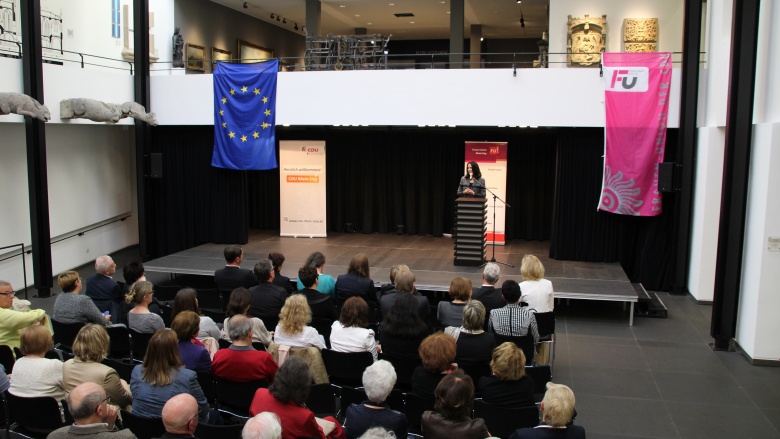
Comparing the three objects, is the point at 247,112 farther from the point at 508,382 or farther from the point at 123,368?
the point at 508,382

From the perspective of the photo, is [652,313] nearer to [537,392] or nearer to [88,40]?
[537,392]

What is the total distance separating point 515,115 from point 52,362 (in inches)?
324

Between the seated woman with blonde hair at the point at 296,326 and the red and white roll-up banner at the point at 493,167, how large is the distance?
26.1 feet

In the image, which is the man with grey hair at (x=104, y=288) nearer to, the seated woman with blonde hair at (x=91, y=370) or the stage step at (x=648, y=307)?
the seated woman with blonde hair at (x=91, y=370)

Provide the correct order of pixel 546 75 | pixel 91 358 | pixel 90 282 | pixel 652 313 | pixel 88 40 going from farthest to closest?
pixel 88 40 → pixel 546 75 → pixel 652 313 → pixel 90 282 → pixel 91 358

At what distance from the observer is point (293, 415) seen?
3873 millimetres

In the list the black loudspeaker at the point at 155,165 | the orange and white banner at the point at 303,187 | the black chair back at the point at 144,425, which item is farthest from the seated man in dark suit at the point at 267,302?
the black loudspeaker at the point at 155,165

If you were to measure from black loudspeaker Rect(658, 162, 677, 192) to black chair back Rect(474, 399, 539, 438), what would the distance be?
7.22m

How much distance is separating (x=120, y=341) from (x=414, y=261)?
597 cm

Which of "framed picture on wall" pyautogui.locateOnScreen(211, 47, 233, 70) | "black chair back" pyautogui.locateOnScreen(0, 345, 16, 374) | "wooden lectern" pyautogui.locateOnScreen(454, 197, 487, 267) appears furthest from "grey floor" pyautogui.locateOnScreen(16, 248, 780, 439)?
"framed picture on wall" pyautogui.locateOnScreen(211, 47, 233, 70)

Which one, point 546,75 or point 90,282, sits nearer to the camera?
point 90,282

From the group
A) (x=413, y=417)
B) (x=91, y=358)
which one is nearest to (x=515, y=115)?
(x=413, y=417)

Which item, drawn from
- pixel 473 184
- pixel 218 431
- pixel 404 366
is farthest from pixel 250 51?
pixel 218 431

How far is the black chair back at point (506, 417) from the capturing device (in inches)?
179
